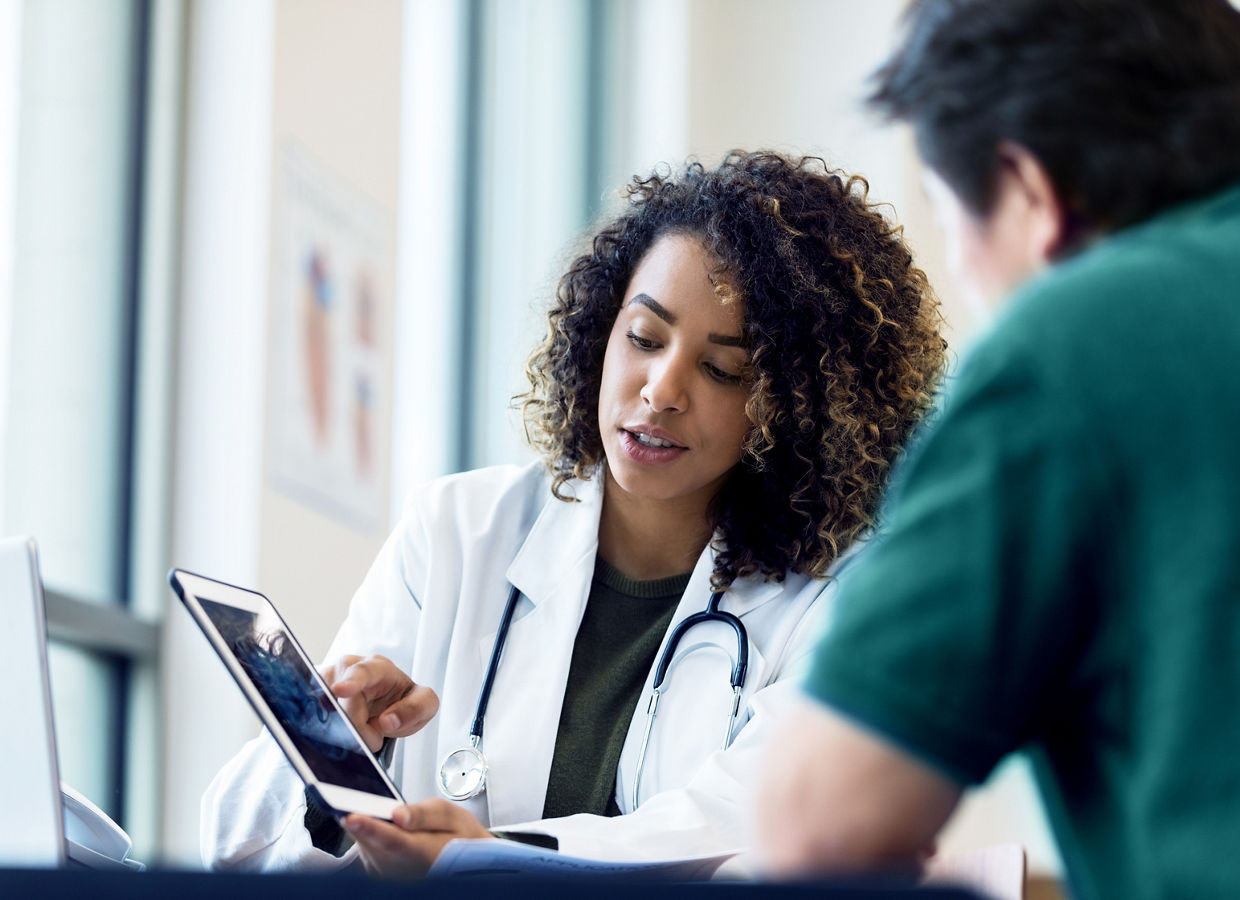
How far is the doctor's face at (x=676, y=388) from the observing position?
1729 mm

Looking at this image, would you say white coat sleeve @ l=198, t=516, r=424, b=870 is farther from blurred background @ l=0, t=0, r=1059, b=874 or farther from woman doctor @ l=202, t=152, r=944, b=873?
blurred background @ l=0, t=0, r=1059, b=874

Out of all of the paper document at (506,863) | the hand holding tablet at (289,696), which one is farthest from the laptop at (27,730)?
the paper document at (506,863)

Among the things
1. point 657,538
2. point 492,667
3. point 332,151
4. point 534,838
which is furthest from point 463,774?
point 332,151

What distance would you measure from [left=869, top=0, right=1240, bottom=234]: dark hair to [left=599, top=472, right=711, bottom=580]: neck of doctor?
112 cm

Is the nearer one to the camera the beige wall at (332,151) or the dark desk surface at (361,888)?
the dark desk surface at (361,888)

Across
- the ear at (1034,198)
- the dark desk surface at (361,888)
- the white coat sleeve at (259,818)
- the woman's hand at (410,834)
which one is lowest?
the white coat sleeve at (259,818)

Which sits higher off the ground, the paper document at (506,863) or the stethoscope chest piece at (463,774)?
the paper document at (506,863)

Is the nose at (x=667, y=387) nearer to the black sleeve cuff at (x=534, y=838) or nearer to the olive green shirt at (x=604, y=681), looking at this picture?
the olive green shirt at (x=604, y=681)

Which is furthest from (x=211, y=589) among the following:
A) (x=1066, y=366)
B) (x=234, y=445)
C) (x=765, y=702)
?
(x=234, y=445)

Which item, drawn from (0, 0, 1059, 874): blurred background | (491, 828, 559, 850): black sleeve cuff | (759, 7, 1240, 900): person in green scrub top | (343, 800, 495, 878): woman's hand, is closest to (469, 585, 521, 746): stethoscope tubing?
(491, 828, 559, 850): black sleeve cuff

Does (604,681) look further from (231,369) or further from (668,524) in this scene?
(231,369)

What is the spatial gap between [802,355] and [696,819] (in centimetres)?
64

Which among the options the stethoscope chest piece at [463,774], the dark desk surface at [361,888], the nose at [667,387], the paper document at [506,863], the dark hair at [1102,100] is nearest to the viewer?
the dark desk surface at [361,888]

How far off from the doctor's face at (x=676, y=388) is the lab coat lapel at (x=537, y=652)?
108mm
